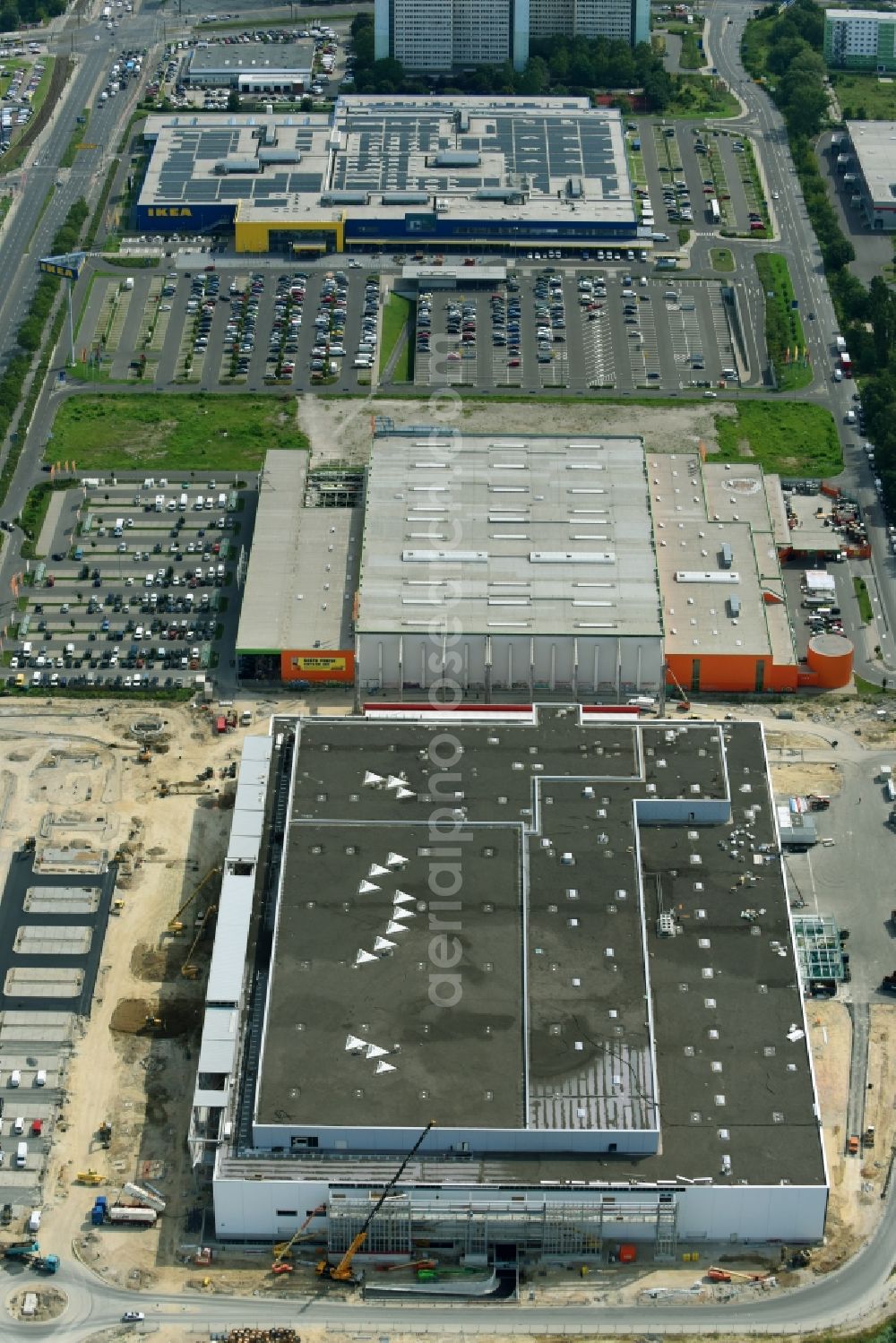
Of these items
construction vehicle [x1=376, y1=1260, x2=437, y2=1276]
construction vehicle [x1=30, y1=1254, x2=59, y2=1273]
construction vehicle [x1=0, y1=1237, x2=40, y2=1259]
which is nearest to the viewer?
construction vehicle [x1=376, y1=1260, x2=437, y2=1276]

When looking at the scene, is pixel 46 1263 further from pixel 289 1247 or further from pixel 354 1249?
pixel 354 1249

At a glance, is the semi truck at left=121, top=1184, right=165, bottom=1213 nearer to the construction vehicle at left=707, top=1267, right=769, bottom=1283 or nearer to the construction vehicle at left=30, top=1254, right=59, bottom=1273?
the construction vehicle at left=30, top=1254, right=59, bottom=1273

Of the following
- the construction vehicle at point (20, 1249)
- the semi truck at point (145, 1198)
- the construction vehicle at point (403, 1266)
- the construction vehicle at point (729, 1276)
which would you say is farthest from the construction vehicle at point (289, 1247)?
the construction vehicle at point (729, 1276)

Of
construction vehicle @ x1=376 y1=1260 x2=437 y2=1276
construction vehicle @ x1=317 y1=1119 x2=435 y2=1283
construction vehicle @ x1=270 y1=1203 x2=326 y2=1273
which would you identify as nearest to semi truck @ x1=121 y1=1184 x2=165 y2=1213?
construction vehicle @ x1=270 y1=1203 x2=326 y2=1273

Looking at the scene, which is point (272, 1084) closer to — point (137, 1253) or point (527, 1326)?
point (137, 1253)

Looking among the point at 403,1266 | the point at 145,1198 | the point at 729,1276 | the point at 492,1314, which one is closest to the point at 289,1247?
the point at 403,1266

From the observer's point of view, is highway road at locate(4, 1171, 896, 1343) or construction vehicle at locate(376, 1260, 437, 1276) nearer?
highway road at locate(4, 1171, 896, 1343)
